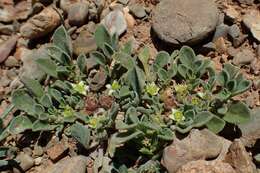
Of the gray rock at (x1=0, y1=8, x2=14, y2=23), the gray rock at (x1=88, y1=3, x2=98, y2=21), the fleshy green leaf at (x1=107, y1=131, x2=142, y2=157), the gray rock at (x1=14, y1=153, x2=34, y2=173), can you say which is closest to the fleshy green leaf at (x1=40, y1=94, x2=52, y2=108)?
the gray rock at (x1=14, y1=153, x2=34, y2=173)

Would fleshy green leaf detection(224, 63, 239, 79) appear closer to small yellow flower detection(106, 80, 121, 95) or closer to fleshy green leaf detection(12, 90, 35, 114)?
small yellow flower detection(106, 80, 121, 95)

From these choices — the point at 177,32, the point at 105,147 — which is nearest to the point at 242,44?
the point at 177,32

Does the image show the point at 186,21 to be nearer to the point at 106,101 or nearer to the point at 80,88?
the point at 106,101

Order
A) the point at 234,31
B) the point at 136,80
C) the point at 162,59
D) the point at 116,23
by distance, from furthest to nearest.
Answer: the point at 116,23 → the point at 234,31 → the point at 162,59 → the point at 136,80

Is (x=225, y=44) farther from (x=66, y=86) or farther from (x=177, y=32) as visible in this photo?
(x=66, y=86)

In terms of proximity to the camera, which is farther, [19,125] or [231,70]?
[19,125]

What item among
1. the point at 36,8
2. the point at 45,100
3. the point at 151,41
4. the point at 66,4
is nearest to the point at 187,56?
the point at 151,41
